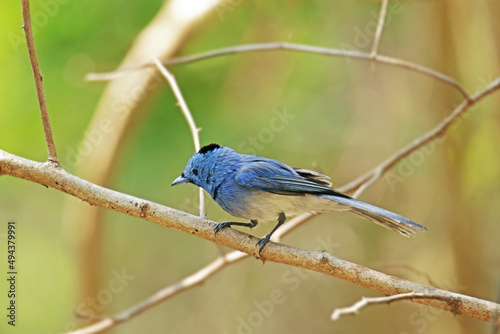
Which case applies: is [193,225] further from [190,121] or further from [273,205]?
[190,121]

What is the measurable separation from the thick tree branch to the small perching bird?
33 cm

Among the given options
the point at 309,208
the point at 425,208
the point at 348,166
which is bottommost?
the point at 425,208

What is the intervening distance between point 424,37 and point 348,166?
1.83 meters

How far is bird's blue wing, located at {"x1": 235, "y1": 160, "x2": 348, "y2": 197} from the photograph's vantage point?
3158mm

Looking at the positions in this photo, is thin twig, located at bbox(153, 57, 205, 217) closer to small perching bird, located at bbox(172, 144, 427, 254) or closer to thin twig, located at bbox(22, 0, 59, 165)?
small perching bird, located at bbox(172, 144, 427, 254)

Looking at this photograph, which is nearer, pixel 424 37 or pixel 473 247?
pixel 473 247

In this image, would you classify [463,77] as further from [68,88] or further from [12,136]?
[12,136]

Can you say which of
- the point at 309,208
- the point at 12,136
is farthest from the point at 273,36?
the point at 309,208

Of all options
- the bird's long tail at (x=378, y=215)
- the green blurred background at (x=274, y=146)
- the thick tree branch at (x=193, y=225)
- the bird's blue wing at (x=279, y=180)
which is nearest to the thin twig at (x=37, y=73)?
the thick tree branch at (x=193, y=225)

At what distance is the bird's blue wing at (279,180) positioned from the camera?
3158 millimetres

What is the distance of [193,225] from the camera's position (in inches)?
110

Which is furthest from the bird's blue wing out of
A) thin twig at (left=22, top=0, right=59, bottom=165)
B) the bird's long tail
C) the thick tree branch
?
thin twig at (left=22, top=0, right=59, bottom=165)

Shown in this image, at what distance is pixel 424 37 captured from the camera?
6637mm

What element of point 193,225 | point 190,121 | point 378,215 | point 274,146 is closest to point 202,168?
point 190,121
